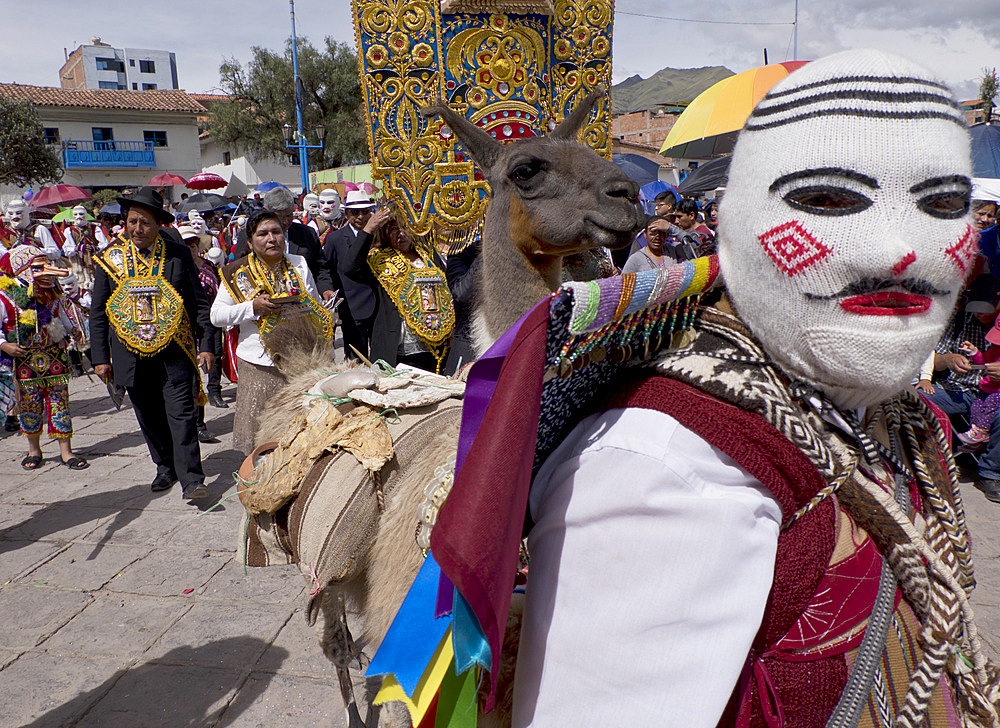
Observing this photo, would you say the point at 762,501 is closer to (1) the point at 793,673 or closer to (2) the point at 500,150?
(1) the point at 793,673

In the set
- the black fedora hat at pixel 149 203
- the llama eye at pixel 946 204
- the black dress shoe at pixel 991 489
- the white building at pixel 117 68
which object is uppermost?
the white building at pixel 117 68

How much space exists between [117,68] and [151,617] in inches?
2818

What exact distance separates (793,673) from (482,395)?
617 millimetres

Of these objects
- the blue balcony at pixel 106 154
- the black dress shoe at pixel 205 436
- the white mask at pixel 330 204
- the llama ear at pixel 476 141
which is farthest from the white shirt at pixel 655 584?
the blue balcony at pixel 106 154

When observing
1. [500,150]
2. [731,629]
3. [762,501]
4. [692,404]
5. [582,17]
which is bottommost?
[731,629]

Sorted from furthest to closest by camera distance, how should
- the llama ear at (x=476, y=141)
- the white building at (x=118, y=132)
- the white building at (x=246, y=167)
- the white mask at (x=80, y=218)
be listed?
the white building at (x=118, y=132) → the white building at (x=246, y=167) → the white mask at (x=80, y=218) → the llama ear at (x=476, y=141)

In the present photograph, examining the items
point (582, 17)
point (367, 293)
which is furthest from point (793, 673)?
point (367, 293)

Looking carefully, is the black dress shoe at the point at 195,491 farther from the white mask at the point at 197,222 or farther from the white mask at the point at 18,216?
the white mask at the point at 18,216

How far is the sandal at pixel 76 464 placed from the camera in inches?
216

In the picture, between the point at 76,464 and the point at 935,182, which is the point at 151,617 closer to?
the point at 76,464

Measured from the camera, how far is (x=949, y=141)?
0.93m

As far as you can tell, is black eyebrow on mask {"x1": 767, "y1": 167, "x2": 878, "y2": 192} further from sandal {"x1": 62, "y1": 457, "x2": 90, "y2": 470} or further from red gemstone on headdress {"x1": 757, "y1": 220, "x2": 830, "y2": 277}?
sandal {"x1": 62, "y1": 457, "x2": 90, "y2": 470}

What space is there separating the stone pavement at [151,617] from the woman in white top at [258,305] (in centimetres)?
86

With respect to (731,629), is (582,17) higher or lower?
higher
